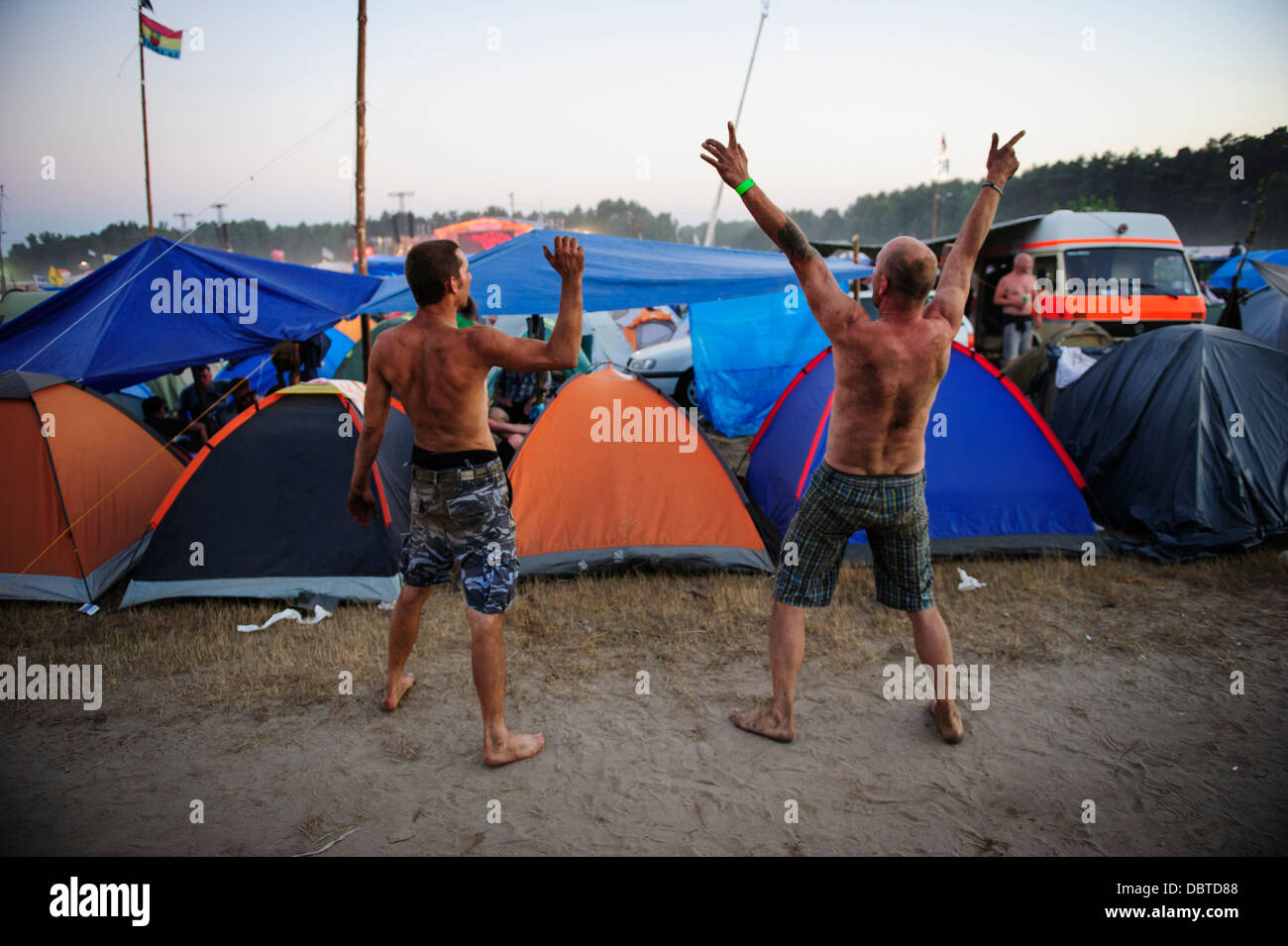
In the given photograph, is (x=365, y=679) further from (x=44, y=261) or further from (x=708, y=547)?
(x=44, y=261)

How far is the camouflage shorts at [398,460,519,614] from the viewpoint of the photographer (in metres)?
2.82

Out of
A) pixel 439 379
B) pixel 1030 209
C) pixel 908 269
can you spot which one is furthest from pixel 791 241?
pixel 1030 209

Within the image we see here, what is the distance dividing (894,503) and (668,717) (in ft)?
4.71

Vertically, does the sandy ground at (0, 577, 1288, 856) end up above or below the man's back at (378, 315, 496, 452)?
below

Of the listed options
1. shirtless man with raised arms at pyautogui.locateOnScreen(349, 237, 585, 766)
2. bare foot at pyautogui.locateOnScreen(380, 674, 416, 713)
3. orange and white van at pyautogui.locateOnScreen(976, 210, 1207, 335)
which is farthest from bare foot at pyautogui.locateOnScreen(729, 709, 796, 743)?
orange and white van at pyautogui.locateOnScreen(976, 210, 1207, 335)

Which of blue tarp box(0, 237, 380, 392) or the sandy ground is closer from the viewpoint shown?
the sandy ground

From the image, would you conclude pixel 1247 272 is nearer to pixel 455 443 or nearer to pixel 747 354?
pixel 747 354

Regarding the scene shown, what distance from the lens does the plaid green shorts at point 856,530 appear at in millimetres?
2873

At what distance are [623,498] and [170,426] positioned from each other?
4.25 m

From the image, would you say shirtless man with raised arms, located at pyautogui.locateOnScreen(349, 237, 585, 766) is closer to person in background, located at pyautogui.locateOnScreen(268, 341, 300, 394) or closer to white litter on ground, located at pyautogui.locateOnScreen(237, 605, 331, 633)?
white litter on ground, located at pyautogui.locateOnScreen(237, 605, 331, 633)

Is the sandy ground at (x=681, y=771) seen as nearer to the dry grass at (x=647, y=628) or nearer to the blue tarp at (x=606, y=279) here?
the dry grass at (x=647, y=628)

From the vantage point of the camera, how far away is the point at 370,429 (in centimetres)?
293

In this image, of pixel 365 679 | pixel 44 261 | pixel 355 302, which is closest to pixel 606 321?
pixel 355 302

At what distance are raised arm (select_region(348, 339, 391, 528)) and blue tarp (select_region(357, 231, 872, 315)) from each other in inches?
88.9
